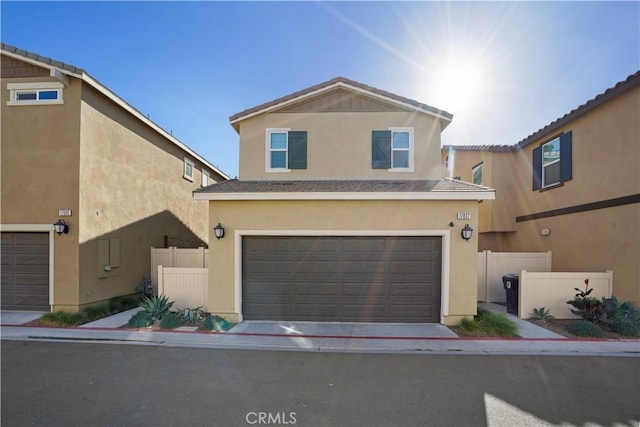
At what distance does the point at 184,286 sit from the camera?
30.2ft

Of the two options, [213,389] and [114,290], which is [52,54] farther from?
[213,389]

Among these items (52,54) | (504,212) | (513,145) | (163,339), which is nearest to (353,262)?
(163,339)

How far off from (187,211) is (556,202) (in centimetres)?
1628

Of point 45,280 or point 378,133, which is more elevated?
point 378,133

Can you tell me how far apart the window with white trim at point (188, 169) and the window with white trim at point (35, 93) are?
610 centimetres

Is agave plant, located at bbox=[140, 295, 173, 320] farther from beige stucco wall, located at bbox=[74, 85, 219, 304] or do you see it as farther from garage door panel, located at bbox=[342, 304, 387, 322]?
garage door panel, located at bbox=[342, 304, 387, 322]

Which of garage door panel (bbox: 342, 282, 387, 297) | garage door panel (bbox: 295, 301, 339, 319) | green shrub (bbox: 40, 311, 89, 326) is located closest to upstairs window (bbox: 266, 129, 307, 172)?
garage door panel (bbox: 342, 282, 387, 297)

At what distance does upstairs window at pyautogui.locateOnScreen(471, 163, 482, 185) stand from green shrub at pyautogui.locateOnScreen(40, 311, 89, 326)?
16163 mm

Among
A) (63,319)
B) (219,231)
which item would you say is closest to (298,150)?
(219,231)

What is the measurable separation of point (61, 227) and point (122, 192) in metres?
2.25

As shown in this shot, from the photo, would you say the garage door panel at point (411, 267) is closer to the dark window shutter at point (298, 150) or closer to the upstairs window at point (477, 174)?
the dark window shutter at point (298, 150)

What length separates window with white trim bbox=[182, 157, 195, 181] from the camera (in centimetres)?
1492

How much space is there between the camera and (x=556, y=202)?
10977 mm

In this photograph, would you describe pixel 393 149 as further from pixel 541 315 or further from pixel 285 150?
pixel 541 315
